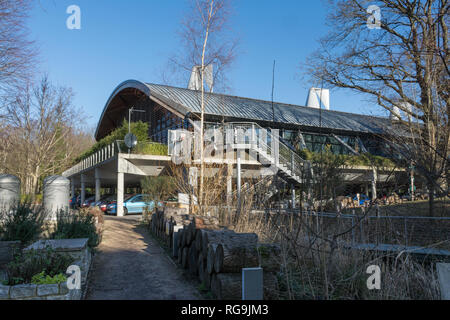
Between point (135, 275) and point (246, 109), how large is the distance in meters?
20.6

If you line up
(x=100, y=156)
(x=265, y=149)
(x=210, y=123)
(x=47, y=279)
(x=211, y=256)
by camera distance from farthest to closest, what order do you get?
(x=100, y=156), (x=210, y=123), (x=265, y=149), (x=211, y=256), (x=47, y=279)

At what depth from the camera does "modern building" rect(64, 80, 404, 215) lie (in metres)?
21.1

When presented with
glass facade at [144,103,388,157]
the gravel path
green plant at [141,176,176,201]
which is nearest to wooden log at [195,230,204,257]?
the gravel path

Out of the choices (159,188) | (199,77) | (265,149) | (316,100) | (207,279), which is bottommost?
(207,279)

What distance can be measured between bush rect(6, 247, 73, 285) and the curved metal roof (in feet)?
51.3

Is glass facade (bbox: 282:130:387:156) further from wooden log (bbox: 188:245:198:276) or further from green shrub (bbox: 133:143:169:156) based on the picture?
wooden log (bbox: 188:245:198:276)

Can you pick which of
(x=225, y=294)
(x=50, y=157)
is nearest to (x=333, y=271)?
(x=225, y=294)

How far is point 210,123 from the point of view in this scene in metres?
22.7

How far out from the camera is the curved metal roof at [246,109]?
22.8 metres

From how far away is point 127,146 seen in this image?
69.2 ft

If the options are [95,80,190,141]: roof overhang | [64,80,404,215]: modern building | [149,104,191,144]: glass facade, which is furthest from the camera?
[149,104,191,144]: glass facade

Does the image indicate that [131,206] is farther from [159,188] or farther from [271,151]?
[271,151]

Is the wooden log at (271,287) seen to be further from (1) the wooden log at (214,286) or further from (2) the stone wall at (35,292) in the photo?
(2) the stone wall at (35,292)

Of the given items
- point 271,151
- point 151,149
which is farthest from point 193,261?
point 151,149
